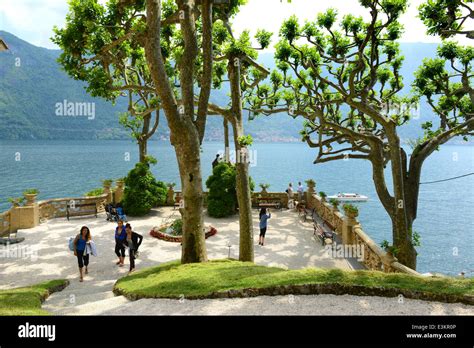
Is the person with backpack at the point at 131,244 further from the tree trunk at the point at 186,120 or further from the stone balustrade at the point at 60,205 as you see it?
the stone balustrade at the point at 60,205

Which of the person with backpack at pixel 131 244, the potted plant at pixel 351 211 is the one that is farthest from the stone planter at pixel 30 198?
the potted plant at pixel 351 211

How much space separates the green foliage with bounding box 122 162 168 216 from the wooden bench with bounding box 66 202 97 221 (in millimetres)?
1656

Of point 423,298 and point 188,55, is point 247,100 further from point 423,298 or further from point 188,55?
point 423,298

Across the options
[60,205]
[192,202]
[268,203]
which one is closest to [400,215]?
[192,202]

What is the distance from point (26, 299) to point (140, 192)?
1302 centimetres

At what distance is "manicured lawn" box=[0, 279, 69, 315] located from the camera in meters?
6.62

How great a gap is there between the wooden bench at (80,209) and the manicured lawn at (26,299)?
10.6 metres

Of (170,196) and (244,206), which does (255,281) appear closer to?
(244,206)

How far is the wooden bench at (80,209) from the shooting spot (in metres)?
19.9

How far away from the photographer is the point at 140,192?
814 inches

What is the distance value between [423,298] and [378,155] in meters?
7.88

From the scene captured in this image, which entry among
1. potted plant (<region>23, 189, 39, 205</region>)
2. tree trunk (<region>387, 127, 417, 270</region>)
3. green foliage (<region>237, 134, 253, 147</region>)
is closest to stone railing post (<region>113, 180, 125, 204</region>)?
potted plant (<region>23, 189, 39, 205</region>)
